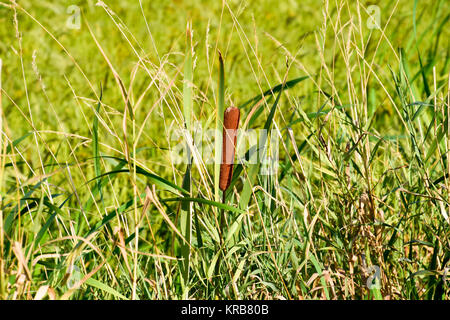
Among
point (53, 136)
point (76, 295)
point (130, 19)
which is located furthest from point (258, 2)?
point (76, 295)

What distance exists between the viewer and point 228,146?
1254mm

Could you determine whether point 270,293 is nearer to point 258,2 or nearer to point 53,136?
point 53,136

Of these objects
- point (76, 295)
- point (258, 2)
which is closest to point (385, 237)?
point (76, 295)

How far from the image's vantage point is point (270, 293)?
128 centimetres

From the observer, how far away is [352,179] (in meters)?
1.42

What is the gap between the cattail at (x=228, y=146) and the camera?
1229mm

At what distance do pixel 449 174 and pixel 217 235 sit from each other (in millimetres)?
530

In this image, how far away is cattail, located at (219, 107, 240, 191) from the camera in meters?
1.23

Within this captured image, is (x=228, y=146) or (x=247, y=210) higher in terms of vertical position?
(x=228, y=146)

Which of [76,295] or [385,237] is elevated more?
[385,237]

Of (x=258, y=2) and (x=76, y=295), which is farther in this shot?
(x=258, y=2)
